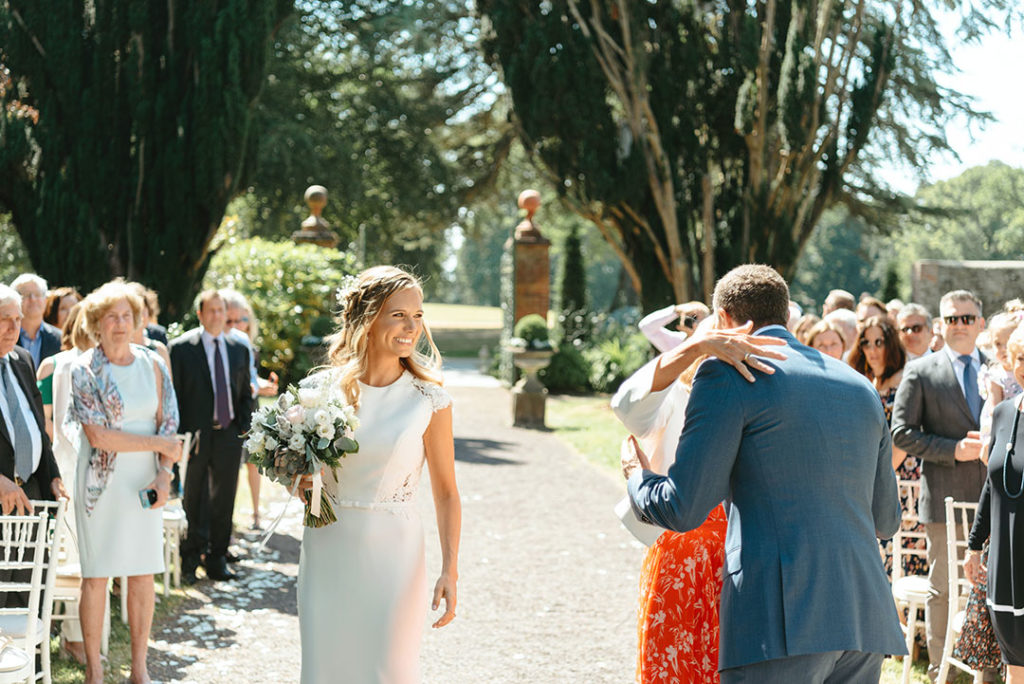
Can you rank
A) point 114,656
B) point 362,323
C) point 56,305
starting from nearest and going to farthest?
point 362,323 < point 114,656 < point 56,305

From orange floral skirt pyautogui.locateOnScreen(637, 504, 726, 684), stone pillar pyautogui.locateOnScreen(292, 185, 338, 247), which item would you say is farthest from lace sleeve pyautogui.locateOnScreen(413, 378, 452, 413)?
stone pillar pyautogui.locateOnScreen(292, 185, 338, 247)

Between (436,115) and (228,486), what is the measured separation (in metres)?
20.8

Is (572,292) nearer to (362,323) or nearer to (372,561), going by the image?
(362,323)

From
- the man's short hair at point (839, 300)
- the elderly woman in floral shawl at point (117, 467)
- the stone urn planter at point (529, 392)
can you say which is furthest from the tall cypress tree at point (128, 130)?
the elderly woman in floral shawl at point (117, 467)

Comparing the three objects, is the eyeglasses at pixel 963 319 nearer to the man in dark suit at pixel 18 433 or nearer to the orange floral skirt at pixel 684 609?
the orange floral skirt at pixel 684 609

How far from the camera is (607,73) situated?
17516 millimetres

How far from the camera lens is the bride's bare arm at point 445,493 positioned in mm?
3588

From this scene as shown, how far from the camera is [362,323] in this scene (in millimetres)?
3574

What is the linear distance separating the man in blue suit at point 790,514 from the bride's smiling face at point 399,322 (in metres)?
1.08

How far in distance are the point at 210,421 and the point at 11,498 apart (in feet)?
10.1

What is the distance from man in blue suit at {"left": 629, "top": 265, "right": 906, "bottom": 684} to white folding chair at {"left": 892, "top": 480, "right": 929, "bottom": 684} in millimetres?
2657

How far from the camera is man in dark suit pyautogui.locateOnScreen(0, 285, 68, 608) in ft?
14.6

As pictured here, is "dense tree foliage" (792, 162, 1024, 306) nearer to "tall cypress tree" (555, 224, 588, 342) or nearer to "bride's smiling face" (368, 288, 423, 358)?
Result: "tall cypress tree" (555, 224, 588, 342)

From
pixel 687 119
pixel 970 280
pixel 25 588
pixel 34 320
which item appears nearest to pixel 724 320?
pixel 25 588
